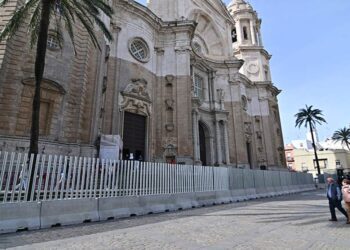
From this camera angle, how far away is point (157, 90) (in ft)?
80.7

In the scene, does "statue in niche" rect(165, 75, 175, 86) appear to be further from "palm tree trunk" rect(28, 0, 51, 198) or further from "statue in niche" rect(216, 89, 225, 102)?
"palm tree trunk" rect(28, 0, 51, 198)

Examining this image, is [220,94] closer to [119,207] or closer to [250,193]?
[250,193]

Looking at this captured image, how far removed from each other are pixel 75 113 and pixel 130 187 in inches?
307

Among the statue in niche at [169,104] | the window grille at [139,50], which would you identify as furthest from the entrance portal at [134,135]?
the window grille at [139,50]

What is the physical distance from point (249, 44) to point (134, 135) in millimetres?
29351

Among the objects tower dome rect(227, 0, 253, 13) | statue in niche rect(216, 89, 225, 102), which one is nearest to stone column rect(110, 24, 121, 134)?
statue in niche rect(216, 89, 225, 102)

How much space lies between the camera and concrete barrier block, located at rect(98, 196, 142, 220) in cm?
848

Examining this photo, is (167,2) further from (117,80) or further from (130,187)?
(130,187)

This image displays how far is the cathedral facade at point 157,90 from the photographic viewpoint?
1445 cm

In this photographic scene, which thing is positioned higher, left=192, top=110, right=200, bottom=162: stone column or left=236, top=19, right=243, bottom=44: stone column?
left=236, top=19, right=243, bottom=44: stone column

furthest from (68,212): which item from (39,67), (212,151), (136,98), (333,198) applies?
(212,151)

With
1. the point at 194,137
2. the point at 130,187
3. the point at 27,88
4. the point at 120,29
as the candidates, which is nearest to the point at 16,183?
the point at 130,187

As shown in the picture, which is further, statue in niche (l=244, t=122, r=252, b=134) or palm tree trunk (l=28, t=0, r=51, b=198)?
statue in niche (l=244, t=122, r=252, b=134)

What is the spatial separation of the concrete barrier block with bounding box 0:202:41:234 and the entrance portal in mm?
13902
